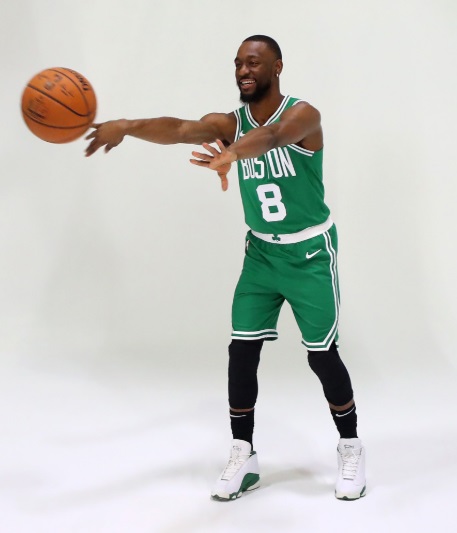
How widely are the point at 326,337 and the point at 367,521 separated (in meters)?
0.71

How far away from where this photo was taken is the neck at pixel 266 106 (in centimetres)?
367

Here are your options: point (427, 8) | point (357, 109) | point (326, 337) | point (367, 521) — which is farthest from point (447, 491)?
point (427, 8)

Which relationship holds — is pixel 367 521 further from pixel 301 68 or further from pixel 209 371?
pixel 301 68

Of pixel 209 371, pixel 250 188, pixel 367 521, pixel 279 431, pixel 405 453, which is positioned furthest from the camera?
pixel 209 371

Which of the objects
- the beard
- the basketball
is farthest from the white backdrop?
the basketball

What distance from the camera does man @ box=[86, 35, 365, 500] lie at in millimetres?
3619

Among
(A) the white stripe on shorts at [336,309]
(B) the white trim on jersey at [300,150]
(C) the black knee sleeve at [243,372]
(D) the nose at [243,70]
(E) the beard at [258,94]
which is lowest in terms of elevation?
(C) the black knee sleeve at [243,372]

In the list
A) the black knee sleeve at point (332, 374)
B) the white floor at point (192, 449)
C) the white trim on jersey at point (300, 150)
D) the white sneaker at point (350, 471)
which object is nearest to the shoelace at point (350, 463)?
the white sneaker at point (350, 471)

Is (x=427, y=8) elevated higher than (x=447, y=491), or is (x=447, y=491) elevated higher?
(x=427, y=8)

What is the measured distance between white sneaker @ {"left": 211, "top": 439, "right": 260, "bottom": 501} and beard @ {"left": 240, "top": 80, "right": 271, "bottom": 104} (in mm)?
1388

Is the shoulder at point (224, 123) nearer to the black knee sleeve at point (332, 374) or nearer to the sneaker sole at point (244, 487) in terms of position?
the black knee sleeve at point (332, 374)

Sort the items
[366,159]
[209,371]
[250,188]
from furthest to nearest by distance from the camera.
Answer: [366,159] → [209,371] → [250,188]

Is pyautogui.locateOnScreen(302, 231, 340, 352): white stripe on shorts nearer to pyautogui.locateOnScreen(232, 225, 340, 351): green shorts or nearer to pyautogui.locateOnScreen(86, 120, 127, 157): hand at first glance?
pyautogui.locateOnScreen(232, 225, 340, 351): green shorts

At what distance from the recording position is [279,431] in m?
4.47
